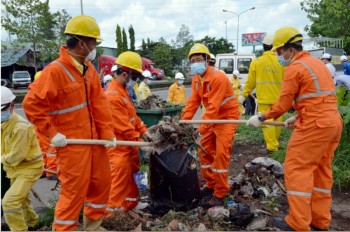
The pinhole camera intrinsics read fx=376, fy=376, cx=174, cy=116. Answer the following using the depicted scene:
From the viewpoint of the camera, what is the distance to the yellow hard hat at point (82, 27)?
3.32 metres

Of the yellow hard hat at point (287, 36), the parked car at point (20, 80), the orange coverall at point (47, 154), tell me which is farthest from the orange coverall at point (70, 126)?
the parked car at point (20, 80)

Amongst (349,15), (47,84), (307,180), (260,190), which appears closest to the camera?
(47,84)

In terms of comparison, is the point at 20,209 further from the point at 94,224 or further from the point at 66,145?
the point at 66,145

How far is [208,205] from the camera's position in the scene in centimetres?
433

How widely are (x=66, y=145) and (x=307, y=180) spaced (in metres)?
2.16

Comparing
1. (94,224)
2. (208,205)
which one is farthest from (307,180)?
(94,224)

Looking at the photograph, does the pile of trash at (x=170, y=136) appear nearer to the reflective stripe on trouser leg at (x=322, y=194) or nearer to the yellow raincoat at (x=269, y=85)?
the reflective stripe on trouser leg at (x=322, y=194)

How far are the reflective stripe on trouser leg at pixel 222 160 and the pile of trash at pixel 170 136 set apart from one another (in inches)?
18.7

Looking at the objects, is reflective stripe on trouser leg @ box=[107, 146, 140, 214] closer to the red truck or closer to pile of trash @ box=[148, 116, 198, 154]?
pile of trash @ box=[148, 116, 198, 154]

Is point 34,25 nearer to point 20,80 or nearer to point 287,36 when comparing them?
point 20,80

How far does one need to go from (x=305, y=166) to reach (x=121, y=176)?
189 cm

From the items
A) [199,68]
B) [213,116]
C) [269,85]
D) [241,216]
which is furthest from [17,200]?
[269,85]

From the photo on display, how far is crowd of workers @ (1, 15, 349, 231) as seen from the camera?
3.20 m

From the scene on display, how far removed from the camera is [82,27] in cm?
333
